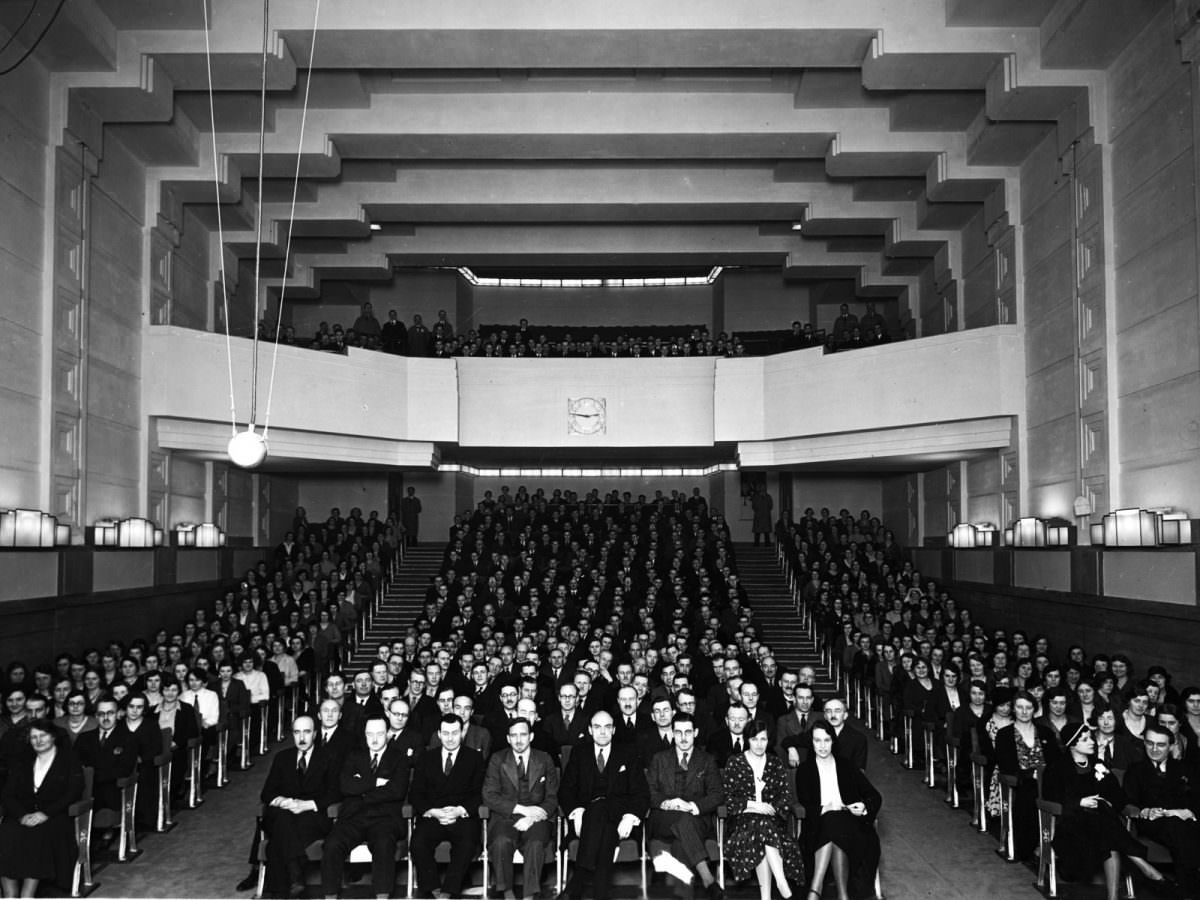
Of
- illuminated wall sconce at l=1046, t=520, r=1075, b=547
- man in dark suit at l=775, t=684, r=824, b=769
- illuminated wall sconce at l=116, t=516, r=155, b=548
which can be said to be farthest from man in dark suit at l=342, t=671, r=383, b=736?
illuminated wall sconce at l=1046, t=520, r=1075, b=547

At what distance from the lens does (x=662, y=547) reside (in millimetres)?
17609

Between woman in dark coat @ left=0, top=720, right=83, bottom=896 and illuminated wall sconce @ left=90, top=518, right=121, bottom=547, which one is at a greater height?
illuminated wall sconce @ left=90, top=518, right=121, bottom=547

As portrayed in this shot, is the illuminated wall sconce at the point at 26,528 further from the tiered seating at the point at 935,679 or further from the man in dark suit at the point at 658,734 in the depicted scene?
the tiered seating at the point at 935,679

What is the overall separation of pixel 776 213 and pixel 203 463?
10.3 meters

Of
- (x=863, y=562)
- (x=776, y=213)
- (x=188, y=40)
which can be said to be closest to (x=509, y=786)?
(x=188, y=40)

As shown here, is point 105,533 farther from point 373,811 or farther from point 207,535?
point 373,811

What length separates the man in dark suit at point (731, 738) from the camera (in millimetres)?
7527

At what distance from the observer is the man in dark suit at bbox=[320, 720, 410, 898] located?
659 centimetres

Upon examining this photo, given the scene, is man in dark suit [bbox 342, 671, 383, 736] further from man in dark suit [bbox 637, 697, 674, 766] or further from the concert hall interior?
man in dark suit [bbox 637, 697, 674, 766]

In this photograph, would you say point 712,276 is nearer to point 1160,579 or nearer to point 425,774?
point 1160,579

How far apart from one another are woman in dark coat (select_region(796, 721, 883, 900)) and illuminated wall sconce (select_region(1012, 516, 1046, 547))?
7489mm

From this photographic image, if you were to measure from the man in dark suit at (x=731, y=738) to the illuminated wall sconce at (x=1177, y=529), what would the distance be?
489cm

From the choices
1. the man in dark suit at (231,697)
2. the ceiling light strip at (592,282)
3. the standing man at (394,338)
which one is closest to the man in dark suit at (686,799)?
the man in dark suit at (231,697)

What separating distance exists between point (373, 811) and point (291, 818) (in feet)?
1.68
